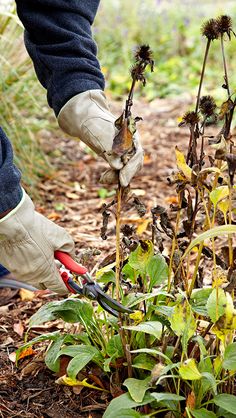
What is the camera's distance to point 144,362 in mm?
1683

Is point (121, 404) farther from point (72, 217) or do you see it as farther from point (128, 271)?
point (72, 217)

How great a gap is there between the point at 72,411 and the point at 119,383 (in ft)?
0.51

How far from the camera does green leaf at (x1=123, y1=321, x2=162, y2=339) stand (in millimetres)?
1559

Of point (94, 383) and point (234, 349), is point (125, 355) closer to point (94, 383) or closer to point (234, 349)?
point (94, 383)

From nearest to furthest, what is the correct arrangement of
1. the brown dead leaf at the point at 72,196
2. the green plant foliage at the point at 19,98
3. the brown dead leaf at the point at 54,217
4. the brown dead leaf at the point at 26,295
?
the brown dead leaf at the point at 26,295, the brown dead leaf at the point at 54,217, the green plant foliage at the point at 19,98, the brown dead leaf at the point at 72,196

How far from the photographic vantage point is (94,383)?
185cm

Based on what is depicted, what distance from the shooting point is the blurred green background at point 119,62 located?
3.33 m

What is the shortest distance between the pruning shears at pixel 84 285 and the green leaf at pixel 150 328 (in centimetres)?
6

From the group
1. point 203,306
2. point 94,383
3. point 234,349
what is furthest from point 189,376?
point 94,383

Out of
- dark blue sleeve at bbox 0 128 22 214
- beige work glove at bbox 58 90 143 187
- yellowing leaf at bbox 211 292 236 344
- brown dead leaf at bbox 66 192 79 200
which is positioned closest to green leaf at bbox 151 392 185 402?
yellowing leaf at bbox 211 292 236 344

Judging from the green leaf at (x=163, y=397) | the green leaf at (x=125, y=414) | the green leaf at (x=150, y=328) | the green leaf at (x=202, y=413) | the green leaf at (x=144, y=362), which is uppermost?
the green leaf at (x=150, y=328)

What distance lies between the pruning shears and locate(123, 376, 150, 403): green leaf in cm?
17

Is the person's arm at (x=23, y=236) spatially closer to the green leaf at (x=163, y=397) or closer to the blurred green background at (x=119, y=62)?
the green leaf at (x=163, y=397)

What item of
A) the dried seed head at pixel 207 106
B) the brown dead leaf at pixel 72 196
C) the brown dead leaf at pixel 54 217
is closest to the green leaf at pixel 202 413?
the dried seed head at pixel 207 106
